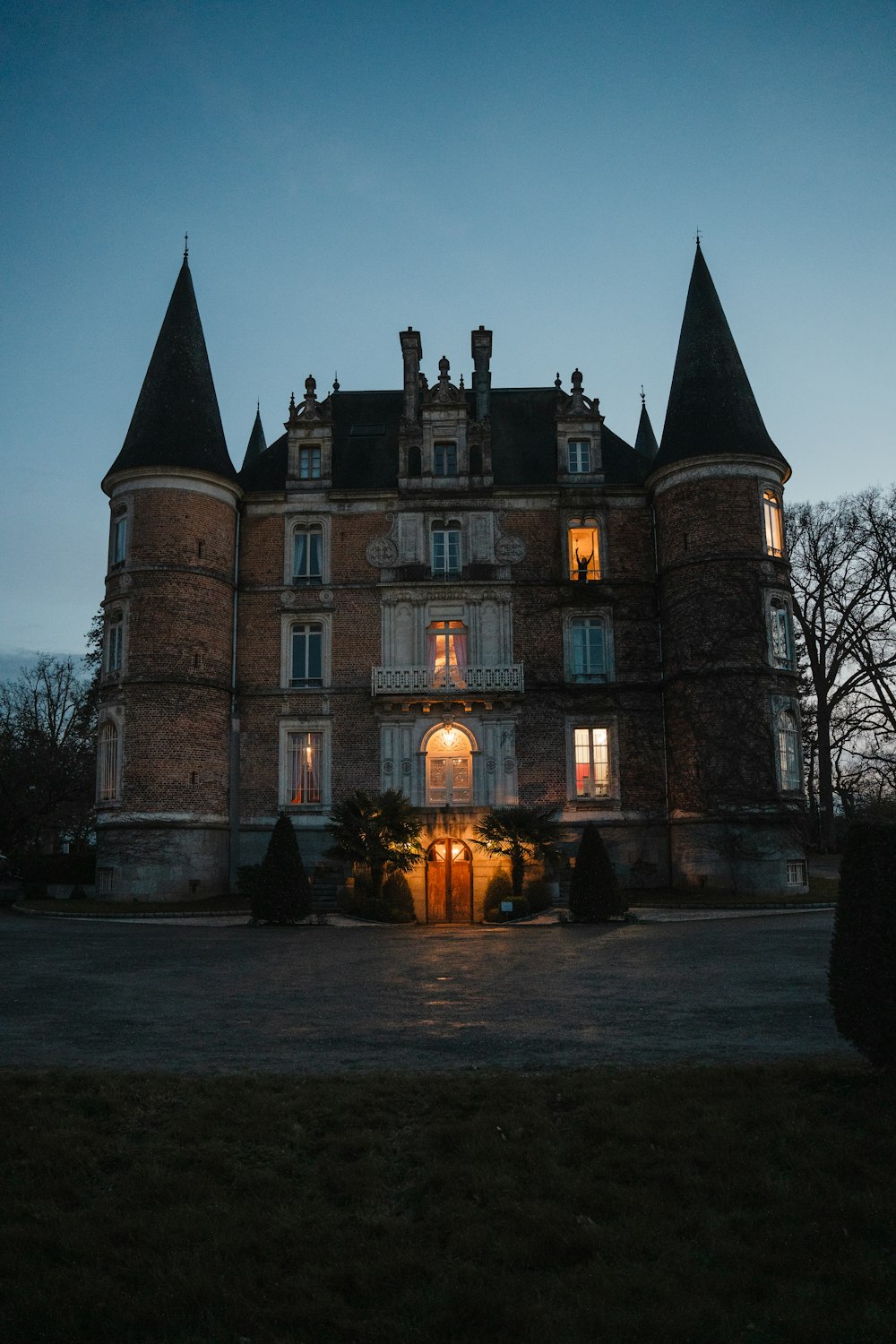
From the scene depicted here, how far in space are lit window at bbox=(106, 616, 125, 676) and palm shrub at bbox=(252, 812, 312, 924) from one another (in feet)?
29.2

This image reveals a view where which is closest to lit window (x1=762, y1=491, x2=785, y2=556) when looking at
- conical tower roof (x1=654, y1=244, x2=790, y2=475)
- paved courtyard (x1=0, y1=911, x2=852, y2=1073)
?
conical tower roof (x1=654, y1=244, x2=790, y2=475)

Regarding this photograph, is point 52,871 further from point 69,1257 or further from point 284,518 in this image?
point 69,1257

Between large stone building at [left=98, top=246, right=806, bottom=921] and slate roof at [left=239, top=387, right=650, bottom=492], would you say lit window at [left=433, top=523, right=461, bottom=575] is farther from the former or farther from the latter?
slate roof at [left=239, top=387, right=650, bottom=492]

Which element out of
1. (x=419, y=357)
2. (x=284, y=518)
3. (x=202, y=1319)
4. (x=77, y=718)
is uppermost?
(x=419, y=357)

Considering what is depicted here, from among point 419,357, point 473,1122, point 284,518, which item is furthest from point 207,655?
point 473,1122

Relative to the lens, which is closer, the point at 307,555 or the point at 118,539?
the point at 118,539

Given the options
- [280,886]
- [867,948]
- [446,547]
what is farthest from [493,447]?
[867,948]

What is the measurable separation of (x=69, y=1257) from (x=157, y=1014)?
6.69m

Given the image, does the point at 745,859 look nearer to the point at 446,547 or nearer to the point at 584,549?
the point at 584,549

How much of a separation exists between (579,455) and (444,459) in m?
4.36

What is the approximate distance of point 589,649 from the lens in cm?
3291

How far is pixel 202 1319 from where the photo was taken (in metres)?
4.50

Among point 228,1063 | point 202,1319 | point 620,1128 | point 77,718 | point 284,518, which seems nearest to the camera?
point 202,1319

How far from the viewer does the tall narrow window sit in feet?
102
